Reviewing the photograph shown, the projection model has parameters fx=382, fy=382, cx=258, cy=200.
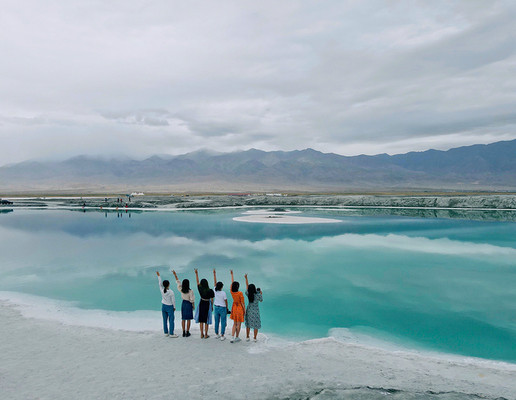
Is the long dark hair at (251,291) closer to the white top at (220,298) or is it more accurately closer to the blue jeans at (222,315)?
the white top at (220,298)

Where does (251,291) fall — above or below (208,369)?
above

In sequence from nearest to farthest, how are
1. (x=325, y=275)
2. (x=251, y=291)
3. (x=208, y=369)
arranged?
(x=208, y=369)
(x=251, y=291)
(x=325, y=275)

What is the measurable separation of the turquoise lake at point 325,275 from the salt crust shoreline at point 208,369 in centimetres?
154

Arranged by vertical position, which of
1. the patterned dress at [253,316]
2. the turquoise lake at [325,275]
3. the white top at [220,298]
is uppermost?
the white top at [220,298]

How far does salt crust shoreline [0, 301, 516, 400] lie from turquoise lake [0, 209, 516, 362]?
154cm

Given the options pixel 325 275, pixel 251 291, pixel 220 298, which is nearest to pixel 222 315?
pixel 220 298

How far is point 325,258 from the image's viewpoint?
20.0 m

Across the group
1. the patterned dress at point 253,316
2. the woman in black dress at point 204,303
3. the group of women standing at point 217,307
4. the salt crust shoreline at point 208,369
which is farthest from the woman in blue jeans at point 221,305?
the patterned dress at point 253,316

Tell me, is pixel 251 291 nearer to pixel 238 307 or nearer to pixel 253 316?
pixel 238 307

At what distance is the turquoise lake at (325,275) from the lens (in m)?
10.3

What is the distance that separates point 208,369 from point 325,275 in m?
10.1

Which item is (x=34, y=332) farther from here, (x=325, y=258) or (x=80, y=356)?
(x=325, y=258)

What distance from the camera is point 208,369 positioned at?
6.96m

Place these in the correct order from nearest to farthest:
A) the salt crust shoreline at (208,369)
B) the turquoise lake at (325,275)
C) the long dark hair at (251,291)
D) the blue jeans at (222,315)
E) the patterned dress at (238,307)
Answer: the salt crust shoreline at (208,369)
the long dark hair at (251,291)
the patterned dress at (238,307)
the blue jeans at (222,315)
the turquoise lake at (325,275)
